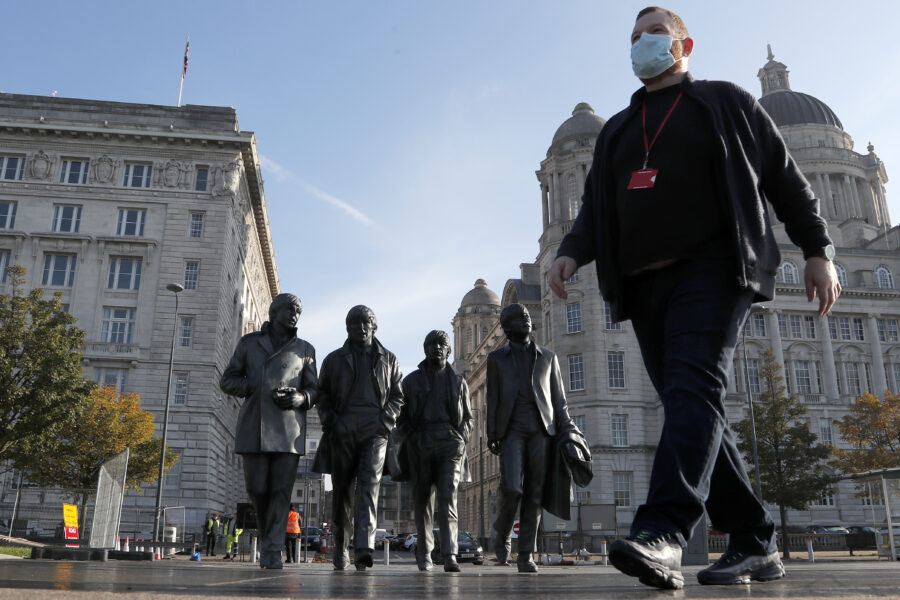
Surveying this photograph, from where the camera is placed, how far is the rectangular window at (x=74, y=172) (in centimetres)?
4897

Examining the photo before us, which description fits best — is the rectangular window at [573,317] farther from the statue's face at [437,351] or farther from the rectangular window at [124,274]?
the statue's face at [437,351]

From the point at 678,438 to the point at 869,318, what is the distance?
68.8 meters

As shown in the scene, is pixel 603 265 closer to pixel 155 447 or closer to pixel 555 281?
pixel 555 281

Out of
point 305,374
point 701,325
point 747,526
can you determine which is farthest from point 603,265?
point 305,374

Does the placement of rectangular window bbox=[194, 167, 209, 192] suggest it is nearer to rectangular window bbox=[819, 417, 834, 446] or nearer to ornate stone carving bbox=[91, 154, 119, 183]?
ornate stone carving bbox=[91, 154, 119, 183]

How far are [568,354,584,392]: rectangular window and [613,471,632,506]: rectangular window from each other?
6.42 m

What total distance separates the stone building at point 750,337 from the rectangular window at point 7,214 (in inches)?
1415

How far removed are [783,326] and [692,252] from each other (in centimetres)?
6346

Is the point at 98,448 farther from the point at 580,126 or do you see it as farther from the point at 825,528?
the point at 825,528

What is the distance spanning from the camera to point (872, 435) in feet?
149

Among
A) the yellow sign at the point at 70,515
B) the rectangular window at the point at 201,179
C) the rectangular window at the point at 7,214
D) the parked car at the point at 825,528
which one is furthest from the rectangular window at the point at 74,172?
the parked car at the point at 825,528

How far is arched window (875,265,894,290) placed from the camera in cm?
6662

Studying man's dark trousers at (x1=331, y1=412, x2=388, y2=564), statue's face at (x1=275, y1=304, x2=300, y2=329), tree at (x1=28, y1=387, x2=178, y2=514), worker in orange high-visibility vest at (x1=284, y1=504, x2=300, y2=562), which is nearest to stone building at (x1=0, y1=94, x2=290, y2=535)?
tree at (x1=28, y1=387, x2=178, y2=514)

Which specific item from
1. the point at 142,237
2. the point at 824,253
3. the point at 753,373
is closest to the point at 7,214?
the point at 142,237
